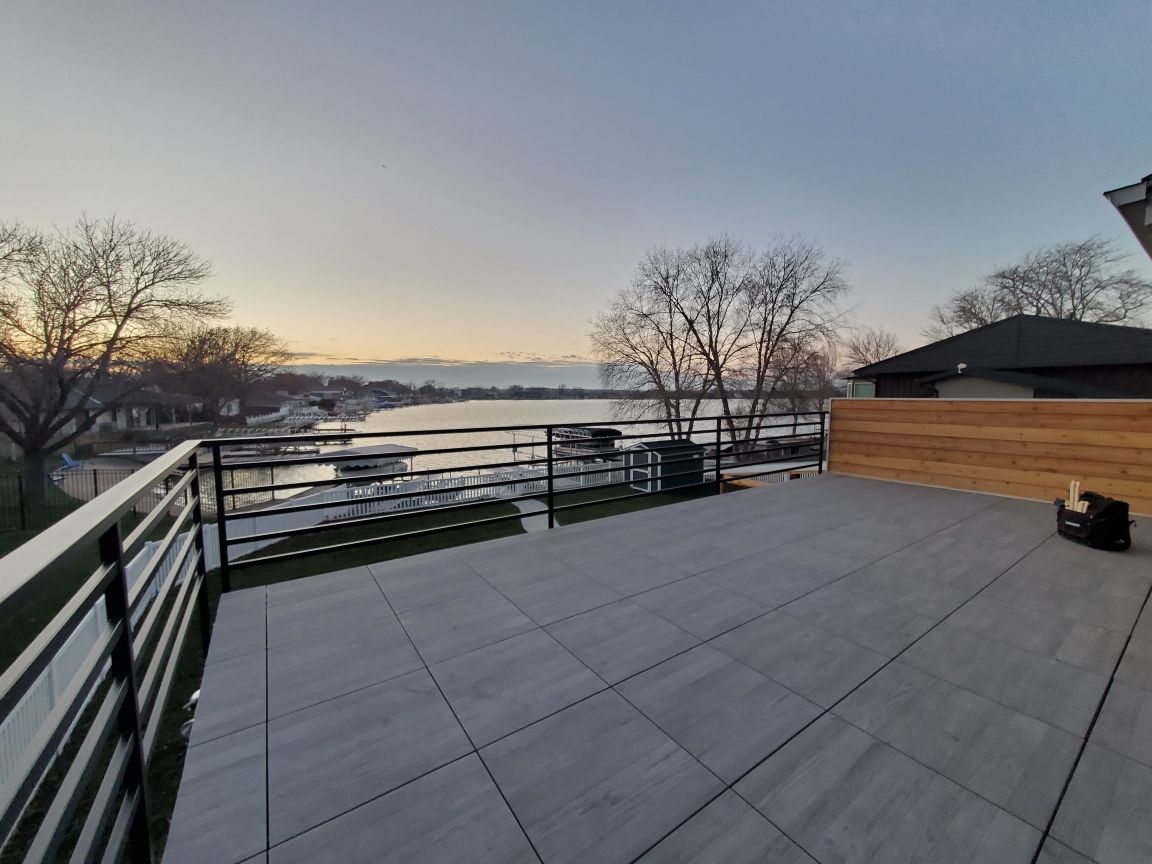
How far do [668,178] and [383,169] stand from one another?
568 centimetres

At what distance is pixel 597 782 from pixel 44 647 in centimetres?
125

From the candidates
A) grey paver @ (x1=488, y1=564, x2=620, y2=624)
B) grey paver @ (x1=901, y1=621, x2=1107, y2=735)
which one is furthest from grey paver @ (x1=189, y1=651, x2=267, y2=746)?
grey paver @ (x1=901, y1=621, x2=1107, y2=735)

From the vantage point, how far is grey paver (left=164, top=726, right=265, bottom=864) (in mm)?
1112

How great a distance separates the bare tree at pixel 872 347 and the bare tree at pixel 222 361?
26678 millimetres

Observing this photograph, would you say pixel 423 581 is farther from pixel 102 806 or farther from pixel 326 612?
pixel 102 806

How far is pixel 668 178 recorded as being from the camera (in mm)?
9336

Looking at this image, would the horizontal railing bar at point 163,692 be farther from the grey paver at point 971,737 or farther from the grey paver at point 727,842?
the grey paver at point 971,737

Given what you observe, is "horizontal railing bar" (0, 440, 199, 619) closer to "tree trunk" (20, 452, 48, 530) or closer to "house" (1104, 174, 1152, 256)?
"house" (1104, 174, 1152, 256)

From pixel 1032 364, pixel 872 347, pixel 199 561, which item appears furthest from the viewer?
pixel 872 347

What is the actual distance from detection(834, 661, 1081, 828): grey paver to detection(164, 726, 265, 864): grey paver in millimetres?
1807

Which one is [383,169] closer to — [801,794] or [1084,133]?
[801,794]

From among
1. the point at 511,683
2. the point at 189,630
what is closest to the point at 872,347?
the point at 511,683

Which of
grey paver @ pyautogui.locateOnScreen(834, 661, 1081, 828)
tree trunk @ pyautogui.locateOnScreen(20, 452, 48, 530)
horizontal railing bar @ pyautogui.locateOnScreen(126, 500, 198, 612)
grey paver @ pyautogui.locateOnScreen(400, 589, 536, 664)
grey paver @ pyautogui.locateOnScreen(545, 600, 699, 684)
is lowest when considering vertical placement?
tree trunk @ pyautogui.locateOnScreen(20, 452, 48, 530)

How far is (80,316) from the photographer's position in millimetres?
11336
